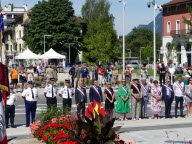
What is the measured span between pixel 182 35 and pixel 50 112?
70.5m

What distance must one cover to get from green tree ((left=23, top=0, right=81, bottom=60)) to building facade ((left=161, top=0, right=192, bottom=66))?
50.7ft

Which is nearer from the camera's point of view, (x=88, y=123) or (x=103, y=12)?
(x=88, y=123)

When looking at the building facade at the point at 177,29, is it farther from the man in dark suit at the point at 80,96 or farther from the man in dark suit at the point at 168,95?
the man in dark suit at the point at 80,96

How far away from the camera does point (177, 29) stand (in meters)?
86.8

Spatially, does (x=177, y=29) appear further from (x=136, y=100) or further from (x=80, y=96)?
(x=80, y=96)

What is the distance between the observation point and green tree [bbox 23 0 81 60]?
274 ft

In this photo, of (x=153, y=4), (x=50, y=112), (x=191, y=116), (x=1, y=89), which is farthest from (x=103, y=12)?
(x=1, y=89)

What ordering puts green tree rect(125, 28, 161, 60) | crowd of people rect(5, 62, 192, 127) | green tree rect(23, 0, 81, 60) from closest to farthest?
crowd of people rect(5, 62, 192, 127) → green tree rect(23, 0, 81, 60) → green tree rect(125, 28, 161, 60)

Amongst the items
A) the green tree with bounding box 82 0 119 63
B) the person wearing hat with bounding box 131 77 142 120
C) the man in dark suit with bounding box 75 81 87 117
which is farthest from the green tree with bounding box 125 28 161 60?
the man in dark suit with bounding box 75 81 87 117

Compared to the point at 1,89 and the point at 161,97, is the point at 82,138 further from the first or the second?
the point at 161,97

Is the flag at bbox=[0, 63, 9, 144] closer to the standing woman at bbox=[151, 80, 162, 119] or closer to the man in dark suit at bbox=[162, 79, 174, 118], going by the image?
the standing woman at bbox=[151, 80, 162, 119]

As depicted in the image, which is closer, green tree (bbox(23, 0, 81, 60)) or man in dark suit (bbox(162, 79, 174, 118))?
man in dark suit (bbox(162, 79, 174, 118))

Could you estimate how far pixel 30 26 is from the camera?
8581 cm

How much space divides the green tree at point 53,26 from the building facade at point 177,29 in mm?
15441
